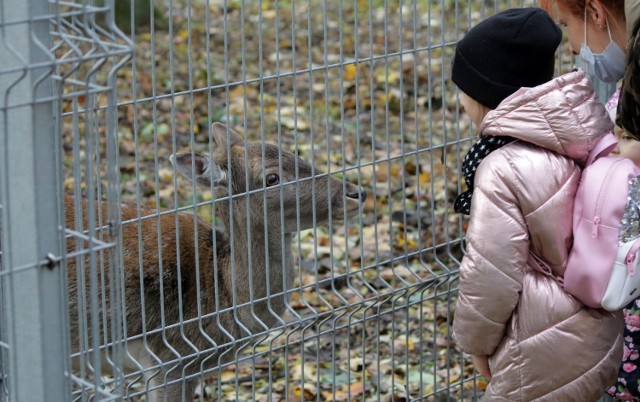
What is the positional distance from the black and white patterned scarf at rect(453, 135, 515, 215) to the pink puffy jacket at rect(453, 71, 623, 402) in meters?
0.11

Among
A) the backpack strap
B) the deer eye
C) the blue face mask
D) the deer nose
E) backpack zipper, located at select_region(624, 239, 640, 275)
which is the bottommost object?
the deer nose

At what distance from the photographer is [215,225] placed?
6754 millimetres

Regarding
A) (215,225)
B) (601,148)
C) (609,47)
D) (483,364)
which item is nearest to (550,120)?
(601,148)

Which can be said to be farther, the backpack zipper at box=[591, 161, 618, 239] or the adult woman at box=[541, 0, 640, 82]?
the adult woman at box=[541, 0, 640, 82]

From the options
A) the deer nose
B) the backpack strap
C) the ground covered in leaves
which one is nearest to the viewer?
the backpack strap

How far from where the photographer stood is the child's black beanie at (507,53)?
13.8 feet

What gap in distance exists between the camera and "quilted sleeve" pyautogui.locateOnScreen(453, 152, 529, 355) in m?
3.97

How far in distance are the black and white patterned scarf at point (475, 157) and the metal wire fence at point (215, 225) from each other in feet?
1.82

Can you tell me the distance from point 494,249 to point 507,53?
77cm

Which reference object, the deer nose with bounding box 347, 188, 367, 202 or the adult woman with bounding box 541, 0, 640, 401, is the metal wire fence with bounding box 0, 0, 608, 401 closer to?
the deer nose with bounding box 347, 188, 367, 202

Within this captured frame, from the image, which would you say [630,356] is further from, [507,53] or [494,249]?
[507,53]

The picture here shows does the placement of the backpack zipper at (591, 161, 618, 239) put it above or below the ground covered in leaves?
above

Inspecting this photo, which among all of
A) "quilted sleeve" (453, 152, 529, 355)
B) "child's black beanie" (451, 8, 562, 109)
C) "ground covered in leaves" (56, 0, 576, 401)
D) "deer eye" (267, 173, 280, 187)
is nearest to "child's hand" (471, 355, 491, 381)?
"quilted sleeve" (453, 152, 529, 355)

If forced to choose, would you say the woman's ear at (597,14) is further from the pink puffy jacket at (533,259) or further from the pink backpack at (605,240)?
the pink backpack at (605,240)
